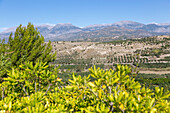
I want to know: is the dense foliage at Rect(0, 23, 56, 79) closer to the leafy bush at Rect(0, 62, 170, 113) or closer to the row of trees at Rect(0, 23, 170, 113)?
the row of trees at Rect(0, 23, 170, 113)

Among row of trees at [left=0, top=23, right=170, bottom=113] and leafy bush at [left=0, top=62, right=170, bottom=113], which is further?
row of trees at [left=0, top=23, right=170, bottom=113]

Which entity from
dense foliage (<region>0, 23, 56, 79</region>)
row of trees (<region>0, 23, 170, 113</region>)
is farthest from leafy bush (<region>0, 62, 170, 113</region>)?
dense foliage (<region>0, 23, 56, 79</region>)

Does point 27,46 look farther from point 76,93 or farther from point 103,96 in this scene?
point 103,96

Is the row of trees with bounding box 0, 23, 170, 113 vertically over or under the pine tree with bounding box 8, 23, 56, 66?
under

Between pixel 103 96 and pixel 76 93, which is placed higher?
pixel 103 96

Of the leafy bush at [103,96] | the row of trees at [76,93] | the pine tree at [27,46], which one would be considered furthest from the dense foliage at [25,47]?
the leafy bush at [103,96]

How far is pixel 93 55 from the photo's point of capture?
110 metres

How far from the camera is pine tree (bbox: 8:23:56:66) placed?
12.8 m

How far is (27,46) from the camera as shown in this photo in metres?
13.3

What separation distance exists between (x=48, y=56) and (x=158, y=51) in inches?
4043

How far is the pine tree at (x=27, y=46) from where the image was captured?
41.8 ft

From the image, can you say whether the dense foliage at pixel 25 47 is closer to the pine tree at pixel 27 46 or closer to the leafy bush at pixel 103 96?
the pine tree at pixel 27 46

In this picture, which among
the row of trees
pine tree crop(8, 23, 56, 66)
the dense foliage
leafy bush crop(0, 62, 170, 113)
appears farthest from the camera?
pine tree crop(8, 23, 56, 66)

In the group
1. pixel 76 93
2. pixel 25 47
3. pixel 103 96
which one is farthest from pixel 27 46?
pixel 103 96
